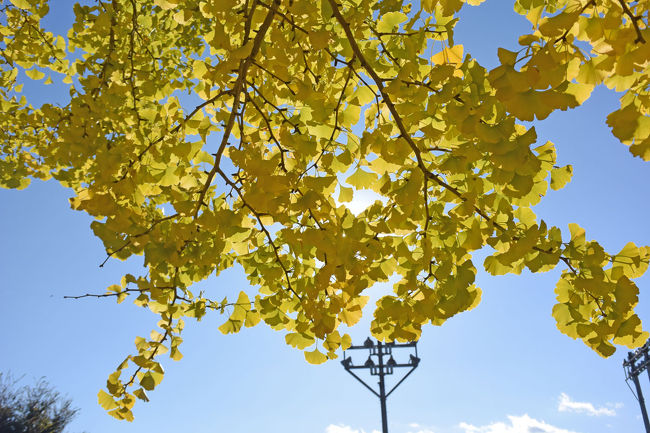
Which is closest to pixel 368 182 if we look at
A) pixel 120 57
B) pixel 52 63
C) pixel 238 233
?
pixel 238 233

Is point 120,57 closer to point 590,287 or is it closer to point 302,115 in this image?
point 302,115

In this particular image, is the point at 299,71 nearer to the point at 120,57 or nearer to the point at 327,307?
the point at 327,307

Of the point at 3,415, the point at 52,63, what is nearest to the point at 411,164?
the point at 52,63

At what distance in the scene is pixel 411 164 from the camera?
49.8 inches

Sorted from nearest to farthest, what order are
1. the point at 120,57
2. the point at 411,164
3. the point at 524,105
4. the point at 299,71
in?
the point at 524,105, the point at 411,164, the point at 299,71, the point at 120,57

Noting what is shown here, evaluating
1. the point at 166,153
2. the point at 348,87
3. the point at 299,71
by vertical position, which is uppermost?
the point at 299,71

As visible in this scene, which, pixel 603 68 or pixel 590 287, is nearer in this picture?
pixel 603 68

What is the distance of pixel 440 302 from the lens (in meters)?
1.18

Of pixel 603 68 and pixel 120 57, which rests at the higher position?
pixel 120 57

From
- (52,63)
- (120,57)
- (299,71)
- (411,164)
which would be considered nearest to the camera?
(411,164)

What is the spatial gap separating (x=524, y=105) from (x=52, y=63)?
3162mm

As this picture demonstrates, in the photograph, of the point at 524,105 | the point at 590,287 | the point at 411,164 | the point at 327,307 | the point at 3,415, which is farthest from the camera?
the point at 3,415

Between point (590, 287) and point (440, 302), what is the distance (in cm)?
34

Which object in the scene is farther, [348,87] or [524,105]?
[348,87]
